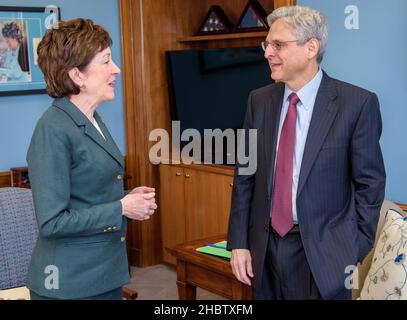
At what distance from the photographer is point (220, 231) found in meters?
4.31

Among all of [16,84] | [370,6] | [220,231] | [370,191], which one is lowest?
[220,231]

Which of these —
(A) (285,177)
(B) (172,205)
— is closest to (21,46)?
(B) (172,205)

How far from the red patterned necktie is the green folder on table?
0.85 metres

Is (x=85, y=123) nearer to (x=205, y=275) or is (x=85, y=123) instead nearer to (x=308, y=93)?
(x=308, y=93)

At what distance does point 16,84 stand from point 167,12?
129cm

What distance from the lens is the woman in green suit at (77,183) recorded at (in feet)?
5.60

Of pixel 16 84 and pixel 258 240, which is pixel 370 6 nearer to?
pixel 258 240

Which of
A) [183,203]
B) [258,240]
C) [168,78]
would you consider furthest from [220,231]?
[258,240]

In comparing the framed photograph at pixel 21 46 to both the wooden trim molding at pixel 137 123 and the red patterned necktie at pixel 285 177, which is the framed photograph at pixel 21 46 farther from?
the red patterned necktie at pixel 285 177

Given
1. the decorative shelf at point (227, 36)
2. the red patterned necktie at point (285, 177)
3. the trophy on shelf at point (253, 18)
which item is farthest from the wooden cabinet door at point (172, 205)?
the red patterned necktie at point (285, 177)

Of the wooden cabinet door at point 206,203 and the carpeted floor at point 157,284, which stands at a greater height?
the wooden cabinet door at point 206,203

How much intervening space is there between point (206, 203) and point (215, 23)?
4.46 ft

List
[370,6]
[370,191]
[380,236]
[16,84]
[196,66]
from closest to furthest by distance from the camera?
Answer: [370,191] → [380,236] → [370,6] → [16,84] → [196,66]

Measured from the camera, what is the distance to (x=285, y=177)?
6.85 feet
